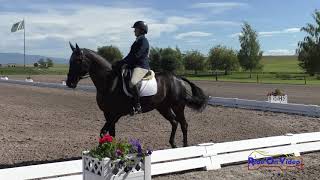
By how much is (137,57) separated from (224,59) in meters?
73.7

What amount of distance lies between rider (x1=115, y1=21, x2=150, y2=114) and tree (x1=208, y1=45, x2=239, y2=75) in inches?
2865

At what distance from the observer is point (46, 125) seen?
47.8ft

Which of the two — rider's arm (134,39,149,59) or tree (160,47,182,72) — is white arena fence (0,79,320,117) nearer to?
rider's arm (134,39,149,59)

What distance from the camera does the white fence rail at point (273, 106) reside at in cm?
1792

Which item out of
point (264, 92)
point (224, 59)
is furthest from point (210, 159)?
point (224, 59)

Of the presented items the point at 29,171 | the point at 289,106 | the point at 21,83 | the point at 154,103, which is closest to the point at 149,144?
the point at 154,103

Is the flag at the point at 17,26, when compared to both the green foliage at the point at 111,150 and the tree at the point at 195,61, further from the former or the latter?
the green foliage at the point at 111,150

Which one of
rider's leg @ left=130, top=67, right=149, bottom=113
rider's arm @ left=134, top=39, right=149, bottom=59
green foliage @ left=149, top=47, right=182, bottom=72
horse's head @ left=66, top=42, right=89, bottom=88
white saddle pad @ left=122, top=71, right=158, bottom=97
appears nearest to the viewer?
horse's head @ left=66, top=42, right=89, bottom=88

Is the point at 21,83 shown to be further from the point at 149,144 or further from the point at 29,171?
the point at 29,171

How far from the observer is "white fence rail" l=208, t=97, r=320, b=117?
17919mm

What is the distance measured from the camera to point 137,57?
9031 mm

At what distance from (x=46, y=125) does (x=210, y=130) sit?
5166 millimetres

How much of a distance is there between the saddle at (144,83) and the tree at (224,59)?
72.4m

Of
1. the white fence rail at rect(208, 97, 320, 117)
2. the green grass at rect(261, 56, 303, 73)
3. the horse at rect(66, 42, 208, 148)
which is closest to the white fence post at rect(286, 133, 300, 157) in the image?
the horse at rect(66, 42, 208, 148)
